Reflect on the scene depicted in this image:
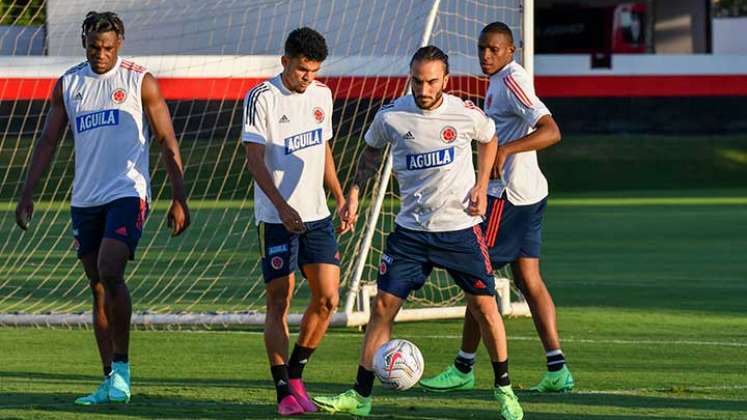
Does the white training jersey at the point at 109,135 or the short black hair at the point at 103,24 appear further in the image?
the white training jersey at the point at 109,135

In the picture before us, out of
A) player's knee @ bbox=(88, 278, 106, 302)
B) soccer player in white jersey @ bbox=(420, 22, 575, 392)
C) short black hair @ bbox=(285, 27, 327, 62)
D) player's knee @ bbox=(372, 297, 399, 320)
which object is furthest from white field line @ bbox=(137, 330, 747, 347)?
short black hair @ bbox=(285, 27, 327, 62)

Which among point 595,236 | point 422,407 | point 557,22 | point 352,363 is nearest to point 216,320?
point 352,363

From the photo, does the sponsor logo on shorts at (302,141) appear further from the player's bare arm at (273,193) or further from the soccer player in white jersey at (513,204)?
the soccer player in white jersey at (513,204)

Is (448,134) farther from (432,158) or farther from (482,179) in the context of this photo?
(482,179)

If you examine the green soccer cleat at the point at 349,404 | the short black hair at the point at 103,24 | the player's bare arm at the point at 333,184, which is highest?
the short black hair at the point at 103,24

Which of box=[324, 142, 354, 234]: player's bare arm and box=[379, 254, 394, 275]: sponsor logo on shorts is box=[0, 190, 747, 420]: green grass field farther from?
box=[324, 142, 354, 234]: player's bare arm

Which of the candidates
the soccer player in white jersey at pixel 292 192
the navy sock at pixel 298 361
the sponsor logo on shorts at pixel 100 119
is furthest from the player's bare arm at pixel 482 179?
the sponsor logo on shorts at pixel 100 119

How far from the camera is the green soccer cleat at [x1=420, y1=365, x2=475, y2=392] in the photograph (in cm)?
→ 894

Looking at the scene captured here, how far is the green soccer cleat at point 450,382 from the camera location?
8.94 metres

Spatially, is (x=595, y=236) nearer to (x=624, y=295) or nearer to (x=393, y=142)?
(x=624, y=295)

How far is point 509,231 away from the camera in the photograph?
30.0 ft

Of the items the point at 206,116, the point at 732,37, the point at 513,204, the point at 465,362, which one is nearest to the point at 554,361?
the point at 465,362

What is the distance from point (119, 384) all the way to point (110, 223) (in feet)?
2.73

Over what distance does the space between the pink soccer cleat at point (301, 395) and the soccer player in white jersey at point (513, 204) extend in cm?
97
